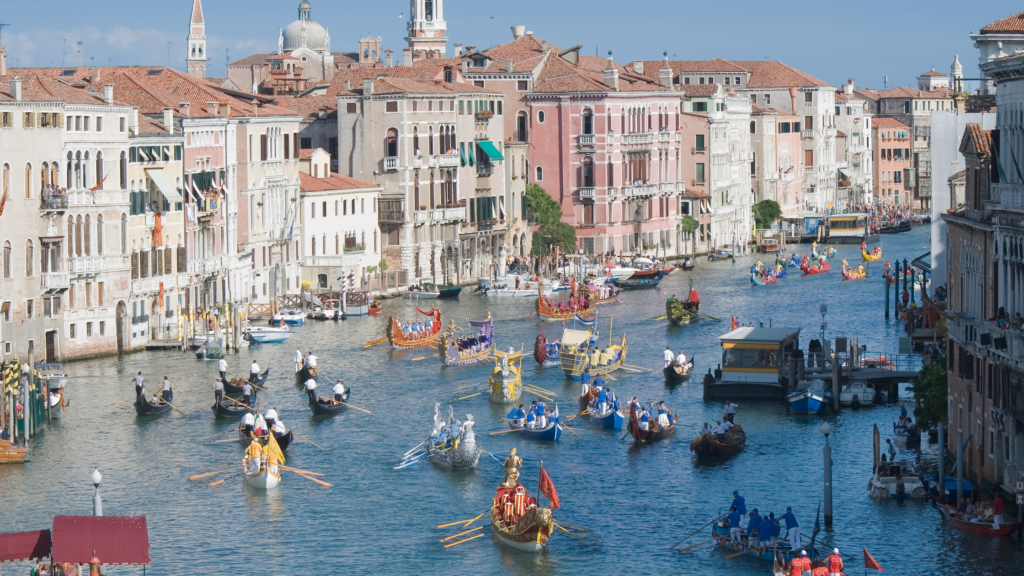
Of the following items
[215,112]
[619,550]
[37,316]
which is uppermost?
[215,112]

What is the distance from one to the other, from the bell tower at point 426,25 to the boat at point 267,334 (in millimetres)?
68594

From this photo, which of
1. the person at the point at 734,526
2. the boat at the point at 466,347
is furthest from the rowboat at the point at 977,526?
the boat at the point at 466,347

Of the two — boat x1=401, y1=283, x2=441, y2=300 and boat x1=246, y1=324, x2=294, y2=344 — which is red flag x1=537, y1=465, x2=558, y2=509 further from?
boat x1=401, y1=283, x2=441, y2=300

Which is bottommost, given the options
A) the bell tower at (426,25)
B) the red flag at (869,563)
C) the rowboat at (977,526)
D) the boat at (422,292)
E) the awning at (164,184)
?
the red flag at (869,563)

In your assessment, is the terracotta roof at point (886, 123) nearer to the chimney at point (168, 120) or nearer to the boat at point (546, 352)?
the chimney at point (168, 120)

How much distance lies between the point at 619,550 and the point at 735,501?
2275mm

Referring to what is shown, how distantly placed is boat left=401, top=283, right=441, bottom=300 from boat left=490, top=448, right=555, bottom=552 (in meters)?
42.6

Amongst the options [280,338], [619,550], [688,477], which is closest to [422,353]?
[280,338]

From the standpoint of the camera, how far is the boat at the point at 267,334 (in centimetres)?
6494

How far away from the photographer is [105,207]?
6062cm

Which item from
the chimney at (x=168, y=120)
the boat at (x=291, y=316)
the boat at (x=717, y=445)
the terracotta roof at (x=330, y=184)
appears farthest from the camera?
the terracotta roof at (x=330, y=184)

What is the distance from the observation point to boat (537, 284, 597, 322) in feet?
234

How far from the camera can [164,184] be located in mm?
64688

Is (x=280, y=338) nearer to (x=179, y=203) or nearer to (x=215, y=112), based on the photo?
(x=179, y=203)
